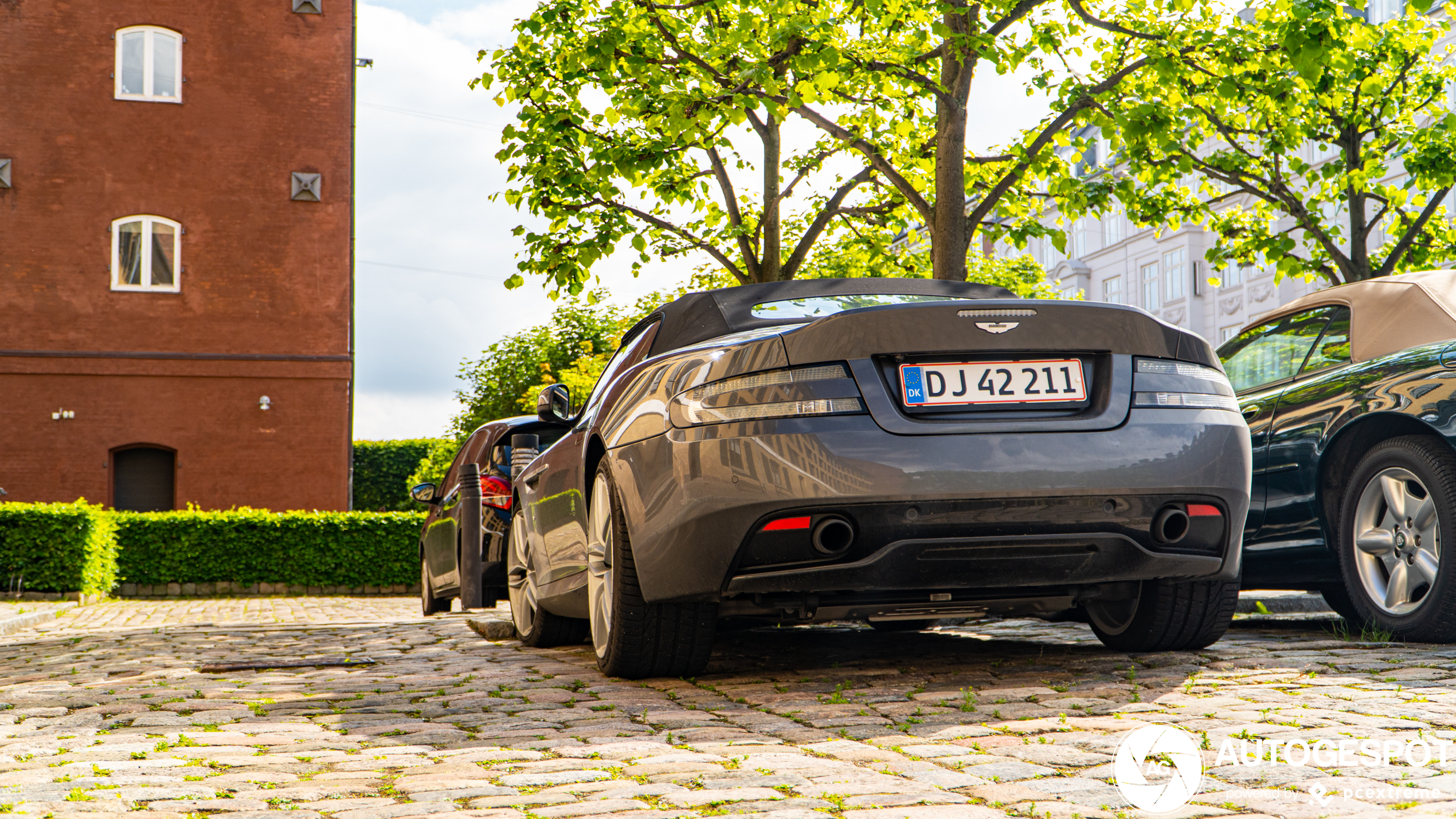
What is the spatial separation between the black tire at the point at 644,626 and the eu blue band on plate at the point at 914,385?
1.11 meters

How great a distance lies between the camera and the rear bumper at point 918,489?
402 centimetres

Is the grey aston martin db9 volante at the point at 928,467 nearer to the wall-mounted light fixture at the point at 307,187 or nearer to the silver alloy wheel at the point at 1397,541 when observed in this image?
the silver alloy wheel at the point at 1397,541

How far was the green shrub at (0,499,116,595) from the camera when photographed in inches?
657

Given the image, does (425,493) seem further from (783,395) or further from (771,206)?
(771,206)

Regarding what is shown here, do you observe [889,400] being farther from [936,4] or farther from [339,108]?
[339,108]

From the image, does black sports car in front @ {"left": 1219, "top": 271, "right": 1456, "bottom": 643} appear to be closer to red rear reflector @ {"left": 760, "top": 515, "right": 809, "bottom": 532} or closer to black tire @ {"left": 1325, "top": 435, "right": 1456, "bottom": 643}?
black tire @ {"left": 1325, "top": 435, "right": 1456, "bottom": 643}

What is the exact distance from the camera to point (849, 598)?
4324 mm

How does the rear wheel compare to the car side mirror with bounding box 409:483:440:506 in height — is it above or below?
below

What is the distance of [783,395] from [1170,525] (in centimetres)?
135

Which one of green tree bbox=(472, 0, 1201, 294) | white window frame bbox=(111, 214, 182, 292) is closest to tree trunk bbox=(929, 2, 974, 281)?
green tree bbox=(472, 0, 1201, 294)

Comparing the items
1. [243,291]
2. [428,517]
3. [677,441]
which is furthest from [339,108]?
[677,441]

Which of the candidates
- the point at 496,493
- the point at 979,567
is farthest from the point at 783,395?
the point at 496,493

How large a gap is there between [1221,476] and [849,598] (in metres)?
1.28

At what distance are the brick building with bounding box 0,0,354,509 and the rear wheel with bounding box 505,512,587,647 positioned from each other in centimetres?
1853
